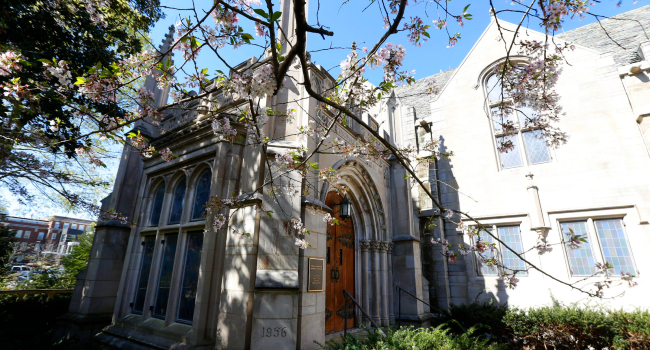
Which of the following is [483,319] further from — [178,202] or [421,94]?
[421,94]

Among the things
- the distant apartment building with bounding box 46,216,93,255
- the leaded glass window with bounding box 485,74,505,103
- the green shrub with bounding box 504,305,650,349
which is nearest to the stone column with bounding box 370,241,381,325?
the green shrub with bounding box 504,305,650,349

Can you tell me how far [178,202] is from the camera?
21.5 feet

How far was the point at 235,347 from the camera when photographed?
4105mm

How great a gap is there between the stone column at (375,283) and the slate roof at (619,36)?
27.4 ft

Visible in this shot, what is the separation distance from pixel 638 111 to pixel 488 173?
11.4ft

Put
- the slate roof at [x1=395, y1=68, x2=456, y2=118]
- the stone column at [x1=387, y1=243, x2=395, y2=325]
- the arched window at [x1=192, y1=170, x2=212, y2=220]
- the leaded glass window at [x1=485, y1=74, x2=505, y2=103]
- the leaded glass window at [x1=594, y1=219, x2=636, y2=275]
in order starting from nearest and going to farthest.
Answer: the arched window at [x1=192, y1=170, x2=212, y2=220]
the leaded glass window at [x1=594, y1=219, x2=636, y2=275]
the stone column at [x1=387, y1=243, x2=395, y2=325]
the leaded glass window at [x1=485, y1=74, x2=505, y2=103]
the slate roof at [x1=395, y1=68, x2=456, y2=118]

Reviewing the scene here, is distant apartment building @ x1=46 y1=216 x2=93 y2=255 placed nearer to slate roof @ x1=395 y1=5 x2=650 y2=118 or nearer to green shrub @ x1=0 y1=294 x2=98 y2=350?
green shrub @ x1=0 y1=294 x2=98 y2=350

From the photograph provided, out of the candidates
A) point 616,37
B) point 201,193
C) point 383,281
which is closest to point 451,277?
point 383,281

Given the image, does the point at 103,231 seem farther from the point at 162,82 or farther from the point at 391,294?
the point at 391,294

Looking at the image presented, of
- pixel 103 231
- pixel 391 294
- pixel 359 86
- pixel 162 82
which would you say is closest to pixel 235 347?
pixel 162 82

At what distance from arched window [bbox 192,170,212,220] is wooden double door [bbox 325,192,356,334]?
263 cm

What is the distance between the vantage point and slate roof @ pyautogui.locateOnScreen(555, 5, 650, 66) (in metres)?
8.34

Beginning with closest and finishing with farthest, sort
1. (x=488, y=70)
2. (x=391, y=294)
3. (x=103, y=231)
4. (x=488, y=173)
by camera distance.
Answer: (x=103, y=231) < (x=391, y=294) < (x=488, y=173) < (x=488, y=70)

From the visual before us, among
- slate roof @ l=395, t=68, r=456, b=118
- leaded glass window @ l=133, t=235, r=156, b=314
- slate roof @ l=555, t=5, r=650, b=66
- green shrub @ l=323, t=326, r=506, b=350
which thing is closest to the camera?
green shrub @ l=323, t=326, r=506, b=350
